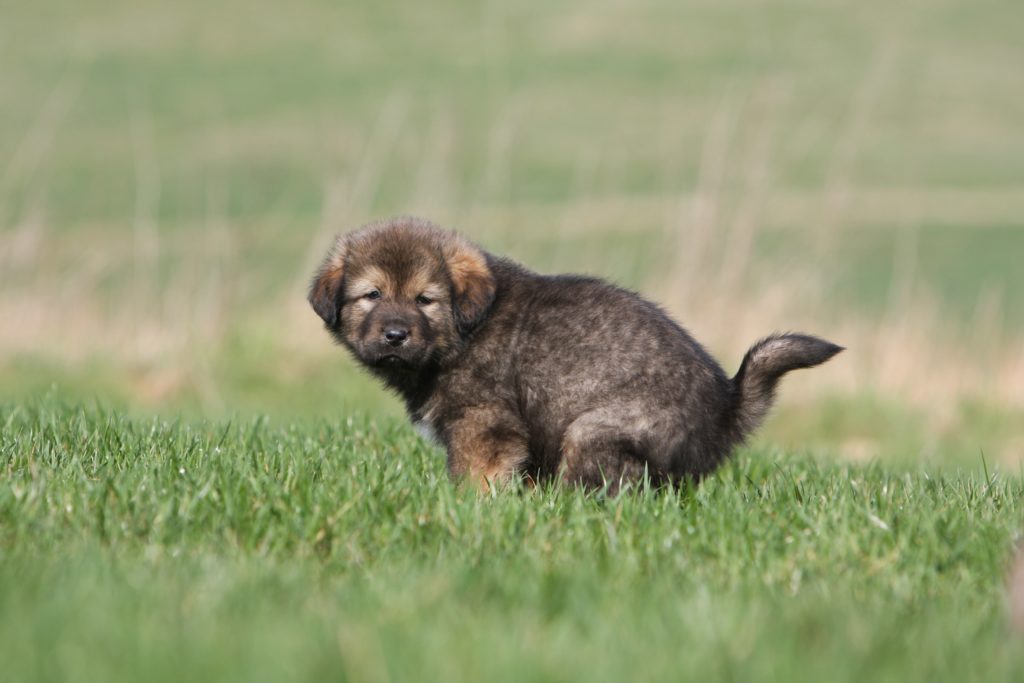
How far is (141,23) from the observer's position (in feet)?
149

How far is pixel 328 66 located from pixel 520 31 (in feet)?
23.0

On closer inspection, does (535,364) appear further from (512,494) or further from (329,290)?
(329,290)

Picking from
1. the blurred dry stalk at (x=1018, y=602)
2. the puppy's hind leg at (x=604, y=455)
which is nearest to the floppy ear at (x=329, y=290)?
the puppy's hind leg at (x=604, y=455)

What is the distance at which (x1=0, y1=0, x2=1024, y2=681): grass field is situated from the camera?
3154 mm

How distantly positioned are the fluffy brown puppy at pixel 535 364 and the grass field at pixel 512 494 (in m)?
0.30

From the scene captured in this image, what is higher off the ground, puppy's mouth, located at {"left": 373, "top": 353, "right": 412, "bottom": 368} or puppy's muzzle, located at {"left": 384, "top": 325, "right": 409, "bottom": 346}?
puppy's muzzle, located at {"left": 384, "top": 325, "right": 409, "bottom": 346}

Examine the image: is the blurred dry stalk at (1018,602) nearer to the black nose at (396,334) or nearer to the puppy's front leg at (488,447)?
the puppy's front leg at (488,447)

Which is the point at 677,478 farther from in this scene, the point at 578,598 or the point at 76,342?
the point at 76,342

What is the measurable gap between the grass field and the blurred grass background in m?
0.07

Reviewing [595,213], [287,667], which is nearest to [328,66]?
[595,213]

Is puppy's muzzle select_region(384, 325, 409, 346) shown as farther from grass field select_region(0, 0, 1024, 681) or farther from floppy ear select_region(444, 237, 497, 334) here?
grass field select_region(0, 0, 1024, 681)

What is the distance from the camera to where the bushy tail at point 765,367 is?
5.24m

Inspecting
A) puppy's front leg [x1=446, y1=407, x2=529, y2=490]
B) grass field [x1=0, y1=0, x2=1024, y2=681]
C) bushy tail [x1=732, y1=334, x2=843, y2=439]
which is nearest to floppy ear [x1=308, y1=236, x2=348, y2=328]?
grass field [x1=0, y1=0, x2=1024, y2=681]

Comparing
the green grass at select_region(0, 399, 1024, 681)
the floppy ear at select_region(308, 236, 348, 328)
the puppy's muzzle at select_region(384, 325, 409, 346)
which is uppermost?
the floppy ear at select_region(308, 236, 348, 328)
